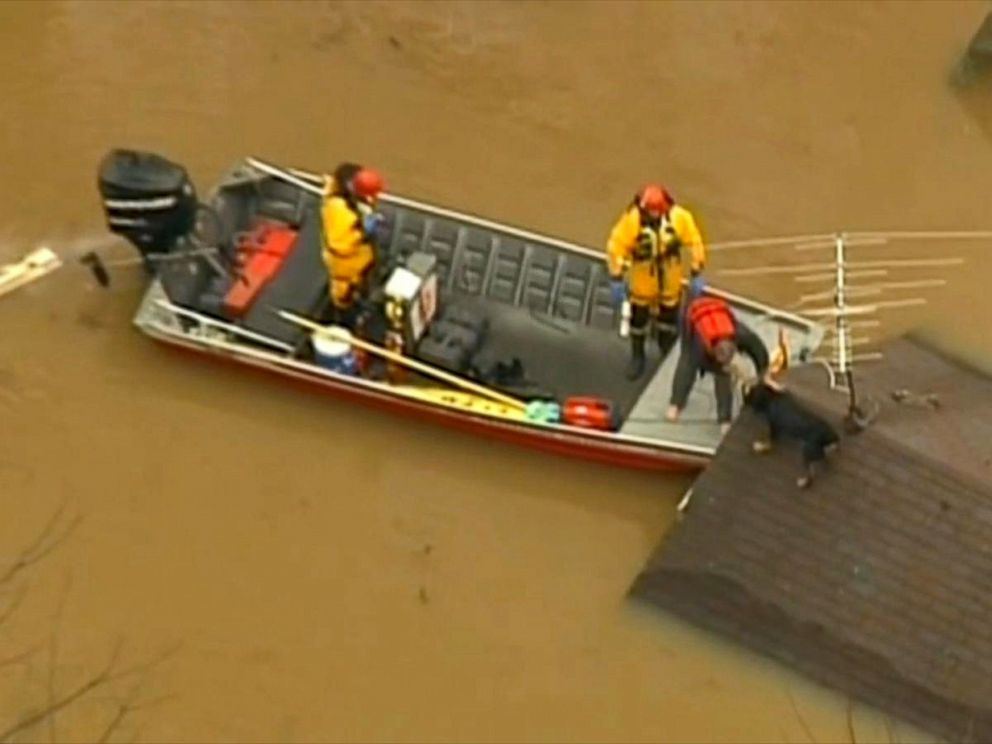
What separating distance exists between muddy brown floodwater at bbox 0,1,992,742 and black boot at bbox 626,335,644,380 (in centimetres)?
60

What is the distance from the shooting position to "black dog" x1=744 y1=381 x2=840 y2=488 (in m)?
10.6

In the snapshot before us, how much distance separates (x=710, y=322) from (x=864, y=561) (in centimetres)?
146

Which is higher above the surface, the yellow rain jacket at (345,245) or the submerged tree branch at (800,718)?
the yellow rain jacket at (345,245)

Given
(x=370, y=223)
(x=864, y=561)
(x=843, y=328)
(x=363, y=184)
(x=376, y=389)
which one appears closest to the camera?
(x=864, y=561)

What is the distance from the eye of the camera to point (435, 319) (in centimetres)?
1184

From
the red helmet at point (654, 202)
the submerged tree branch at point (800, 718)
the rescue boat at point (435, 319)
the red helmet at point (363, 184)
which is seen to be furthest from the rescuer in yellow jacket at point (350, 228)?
the submerged tree branch at point (800, 718)

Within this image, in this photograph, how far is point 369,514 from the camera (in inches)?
461

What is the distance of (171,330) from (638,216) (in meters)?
2.83

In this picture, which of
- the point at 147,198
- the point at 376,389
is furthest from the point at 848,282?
the point at 147,198

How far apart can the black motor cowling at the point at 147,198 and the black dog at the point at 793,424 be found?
347cm

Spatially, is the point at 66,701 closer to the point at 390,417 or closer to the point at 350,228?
the point at 390,417

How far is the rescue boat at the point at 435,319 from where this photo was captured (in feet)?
37.7

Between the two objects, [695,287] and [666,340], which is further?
[666,340]

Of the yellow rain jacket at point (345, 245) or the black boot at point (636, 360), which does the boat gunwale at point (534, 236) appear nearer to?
the black boot at point (636, 360)
